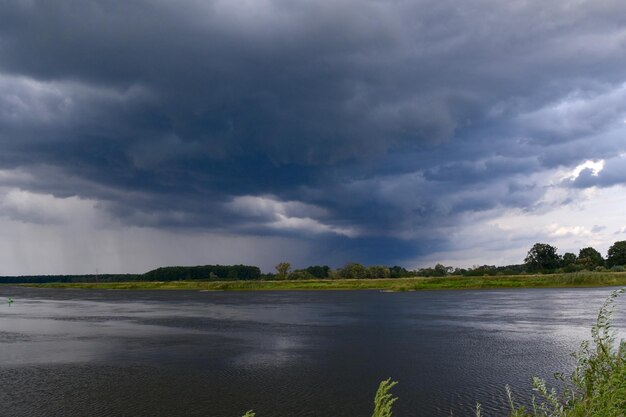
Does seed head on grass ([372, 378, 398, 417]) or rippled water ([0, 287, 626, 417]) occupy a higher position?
seed head on grass ([372, 378, 398, 417])

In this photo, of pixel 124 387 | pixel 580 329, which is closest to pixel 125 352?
pixel 124 387

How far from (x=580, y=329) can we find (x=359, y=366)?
2830 cm

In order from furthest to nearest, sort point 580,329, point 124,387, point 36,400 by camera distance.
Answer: point 580,329 < point 124,387 < point 36,400

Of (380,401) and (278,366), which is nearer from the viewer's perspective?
(380,401)

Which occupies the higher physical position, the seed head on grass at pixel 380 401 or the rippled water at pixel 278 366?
the seed head on grass at pixel 380 401

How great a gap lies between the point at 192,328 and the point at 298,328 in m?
13.7

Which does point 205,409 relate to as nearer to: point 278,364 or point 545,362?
point 278,364

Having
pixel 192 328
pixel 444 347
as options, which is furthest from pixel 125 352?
pixel 444 347

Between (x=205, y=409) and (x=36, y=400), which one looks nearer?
(x=205, y=409)

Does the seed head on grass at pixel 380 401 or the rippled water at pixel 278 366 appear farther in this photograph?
the rippled water at pixel 278 366

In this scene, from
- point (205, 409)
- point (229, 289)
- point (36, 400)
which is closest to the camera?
point (205, 409)

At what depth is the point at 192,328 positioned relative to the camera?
56188 millimetres

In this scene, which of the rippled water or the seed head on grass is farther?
the rippled water

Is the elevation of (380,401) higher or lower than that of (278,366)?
higher
